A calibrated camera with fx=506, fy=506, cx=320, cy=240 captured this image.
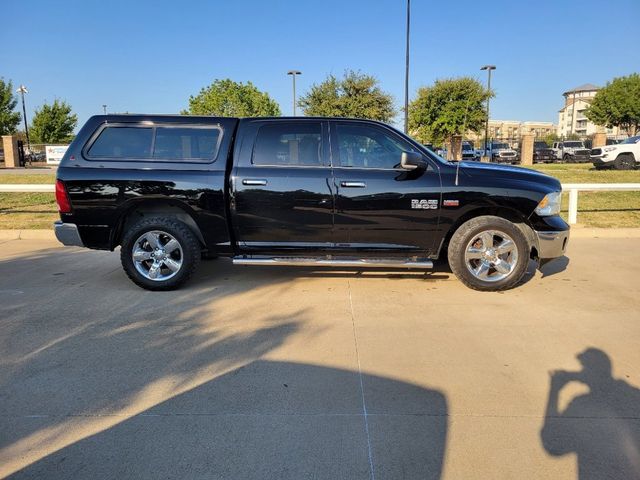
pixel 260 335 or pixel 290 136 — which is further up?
pixel 290 136

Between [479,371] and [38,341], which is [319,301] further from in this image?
[38,341]

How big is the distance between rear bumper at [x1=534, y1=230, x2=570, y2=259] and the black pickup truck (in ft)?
0.04

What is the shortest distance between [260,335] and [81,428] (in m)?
1.70

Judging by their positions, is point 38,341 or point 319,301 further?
point 319,301

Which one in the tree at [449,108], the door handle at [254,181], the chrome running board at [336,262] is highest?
the tree at [449,108]

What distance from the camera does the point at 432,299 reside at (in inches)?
215

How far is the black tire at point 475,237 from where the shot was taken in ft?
18.3

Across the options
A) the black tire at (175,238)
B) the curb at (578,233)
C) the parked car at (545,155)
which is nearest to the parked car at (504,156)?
the parked car at (545,155)

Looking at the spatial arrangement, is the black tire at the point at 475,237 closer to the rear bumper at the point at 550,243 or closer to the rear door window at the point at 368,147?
→ the rear bumper at the point at 550,243

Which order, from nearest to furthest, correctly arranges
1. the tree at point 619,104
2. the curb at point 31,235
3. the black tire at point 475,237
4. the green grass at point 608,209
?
the black tire at point 475,237 < the curb at point 31,235 < the green grass at point 608,209 < the tree at point 619,104

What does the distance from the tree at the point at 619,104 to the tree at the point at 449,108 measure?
16244 millimetres

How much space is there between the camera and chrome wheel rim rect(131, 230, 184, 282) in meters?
5.71

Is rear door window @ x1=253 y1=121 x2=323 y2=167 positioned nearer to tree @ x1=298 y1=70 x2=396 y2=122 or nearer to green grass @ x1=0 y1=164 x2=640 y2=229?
green grass @ x1=0 y1=164 x2=640 y2=229

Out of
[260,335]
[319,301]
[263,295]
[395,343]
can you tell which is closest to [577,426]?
[395,343]
